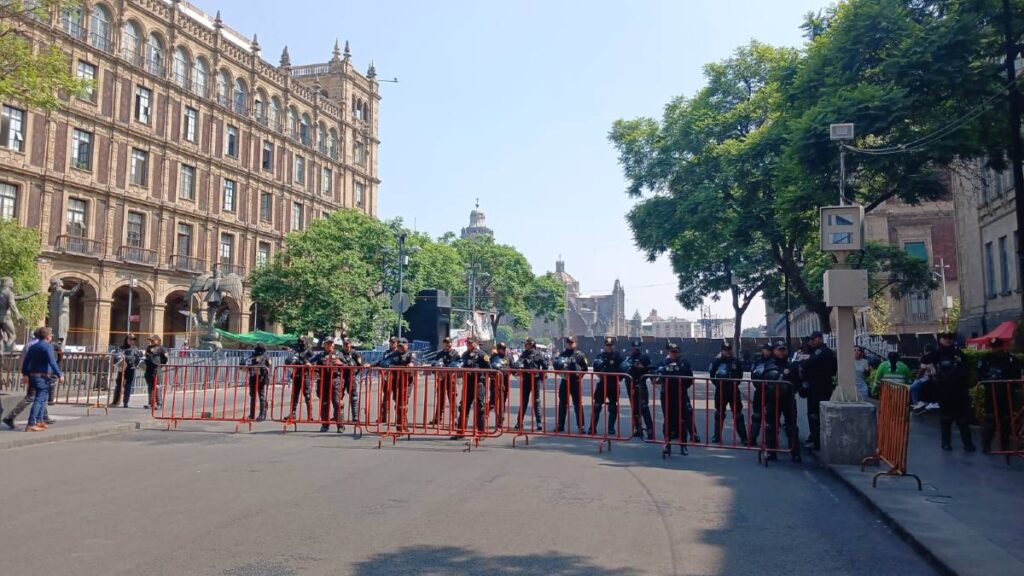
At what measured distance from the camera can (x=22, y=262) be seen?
28.0 meters

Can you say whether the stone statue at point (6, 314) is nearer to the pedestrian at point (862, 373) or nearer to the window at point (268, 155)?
the pedestrian at point (862, 373)

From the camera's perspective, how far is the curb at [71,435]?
10617mm

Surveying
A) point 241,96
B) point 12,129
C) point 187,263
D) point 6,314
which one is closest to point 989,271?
point 6,314

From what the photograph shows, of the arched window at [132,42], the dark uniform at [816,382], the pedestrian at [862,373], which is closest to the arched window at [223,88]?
the arched window at [132,42]

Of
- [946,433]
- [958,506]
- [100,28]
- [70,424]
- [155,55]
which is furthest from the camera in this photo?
[155,55]

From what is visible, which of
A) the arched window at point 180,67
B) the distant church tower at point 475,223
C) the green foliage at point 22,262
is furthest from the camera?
the distant church tower at point 475,223

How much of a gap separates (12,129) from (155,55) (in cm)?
1017

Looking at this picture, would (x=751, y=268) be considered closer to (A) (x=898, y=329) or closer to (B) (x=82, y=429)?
(A) (x=898, y=329)

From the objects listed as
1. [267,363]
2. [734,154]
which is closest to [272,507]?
[267,363]

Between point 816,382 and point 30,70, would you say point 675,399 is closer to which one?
point 816,382

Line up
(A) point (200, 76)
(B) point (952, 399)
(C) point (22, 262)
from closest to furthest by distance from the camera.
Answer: (B) point (952, 399) → (C) point (22, 262) → (A) point (200, 76)

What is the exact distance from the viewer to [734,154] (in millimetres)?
25984

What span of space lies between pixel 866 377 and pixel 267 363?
1654 cm

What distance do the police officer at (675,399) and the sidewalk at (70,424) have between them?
9.03 m
